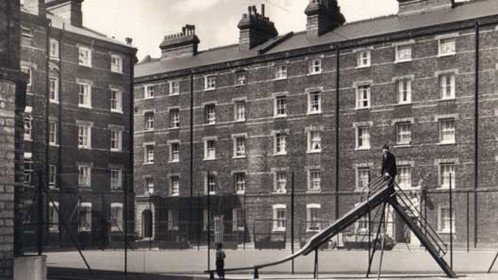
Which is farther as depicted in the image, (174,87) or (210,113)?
(174,87)

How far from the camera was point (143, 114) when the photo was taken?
6700 cm

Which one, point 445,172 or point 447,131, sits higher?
point 447,131

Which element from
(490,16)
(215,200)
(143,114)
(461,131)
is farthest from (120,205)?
(490,16)

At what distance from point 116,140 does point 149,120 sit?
9.91 meters

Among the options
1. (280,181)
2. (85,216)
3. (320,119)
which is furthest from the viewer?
(280,181)

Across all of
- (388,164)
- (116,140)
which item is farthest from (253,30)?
(388,164)

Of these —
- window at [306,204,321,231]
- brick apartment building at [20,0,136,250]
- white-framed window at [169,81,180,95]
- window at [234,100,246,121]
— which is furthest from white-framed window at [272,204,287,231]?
white-framed window at [169,81,180,95]

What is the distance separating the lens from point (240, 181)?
59938 millimetres

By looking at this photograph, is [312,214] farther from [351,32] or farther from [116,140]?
[116,140]

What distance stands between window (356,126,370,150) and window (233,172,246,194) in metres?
10.5

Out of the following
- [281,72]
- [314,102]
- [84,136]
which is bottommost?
[84,136]

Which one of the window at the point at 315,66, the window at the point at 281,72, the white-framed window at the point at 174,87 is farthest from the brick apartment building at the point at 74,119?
the window at the point at 315,66

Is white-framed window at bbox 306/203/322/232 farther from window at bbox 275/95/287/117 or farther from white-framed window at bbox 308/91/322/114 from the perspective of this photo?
window at bbox 275/95/287/117

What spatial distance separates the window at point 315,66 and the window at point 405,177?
9555mm
